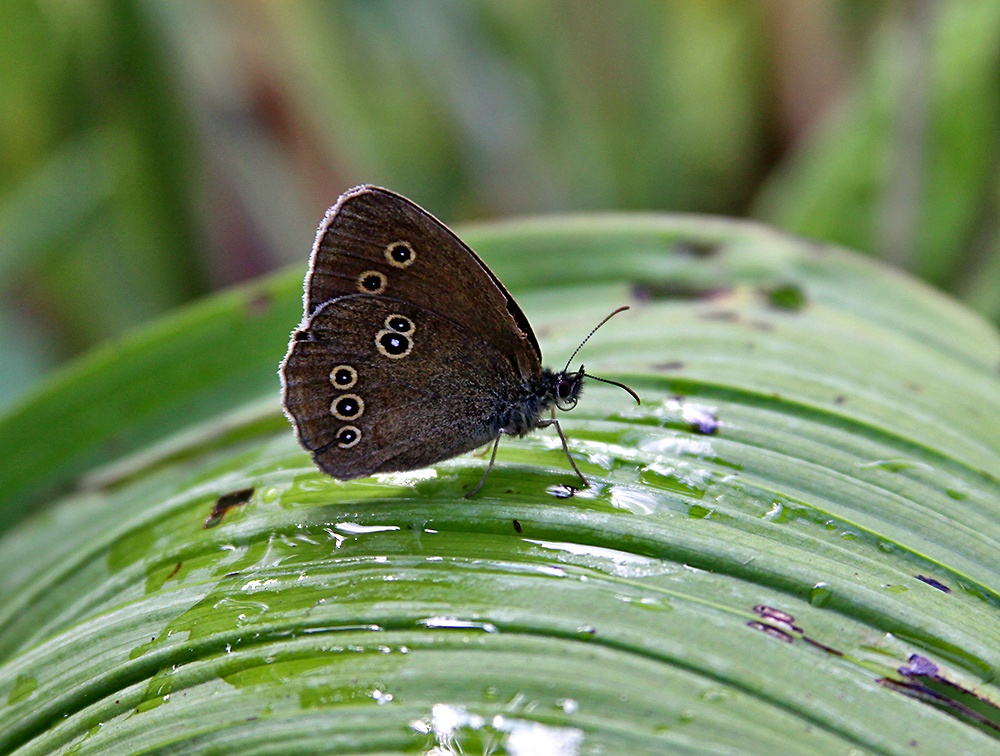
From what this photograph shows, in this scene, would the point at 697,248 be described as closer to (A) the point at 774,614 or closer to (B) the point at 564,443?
(B) the point at 564,443

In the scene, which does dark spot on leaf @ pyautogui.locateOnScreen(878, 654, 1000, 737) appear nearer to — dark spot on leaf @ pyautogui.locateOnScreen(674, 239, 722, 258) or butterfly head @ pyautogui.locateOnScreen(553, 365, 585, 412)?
butterfly head @ pyautogui.locateOnScreen(553, 365, 585, 412)

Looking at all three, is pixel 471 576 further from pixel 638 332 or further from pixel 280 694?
pixel 638 332

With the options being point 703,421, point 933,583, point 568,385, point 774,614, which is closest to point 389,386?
point 568,385

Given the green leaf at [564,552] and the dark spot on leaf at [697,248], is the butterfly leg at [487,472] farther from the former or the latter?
the dark spot on leaf at [697,248]

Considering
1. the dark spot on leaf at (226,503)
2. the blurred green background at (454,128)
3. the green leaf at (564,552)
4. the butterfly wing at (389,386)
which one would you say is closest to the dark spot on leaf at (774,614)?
the green leaf at (564,552)

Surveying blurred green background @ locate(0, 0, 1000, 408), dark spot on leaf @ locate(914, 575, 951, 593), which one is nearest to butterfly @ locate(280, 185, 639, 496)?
dark spot on leaf @ locate(914, 575, 951, 593)

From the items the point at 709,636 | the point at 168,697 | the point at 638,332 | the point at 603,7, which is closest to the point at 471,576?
the point at 709,636

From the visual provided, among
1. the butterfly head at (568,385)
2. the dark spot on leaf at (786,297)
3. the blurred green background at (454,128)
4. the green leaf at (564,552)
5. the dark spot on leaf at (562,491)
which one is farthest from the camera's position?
the blurred green background at (454,128)
